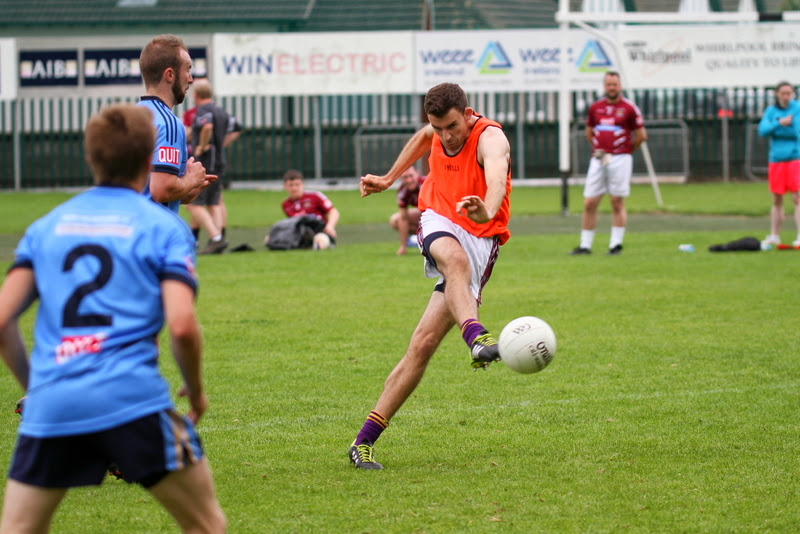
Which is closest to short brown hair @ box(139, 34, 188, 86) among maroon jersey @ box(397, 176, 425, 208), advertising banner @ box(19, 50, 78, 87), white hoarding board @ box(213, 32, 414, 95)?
maroon jersey @ box(397, 176, 425, 208)

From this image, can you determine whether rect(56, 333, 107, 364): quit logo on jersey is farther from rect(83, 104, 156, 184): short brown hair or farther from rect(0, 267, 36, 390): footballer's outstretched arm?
rect(83, 104, 156, 184): short brown hair

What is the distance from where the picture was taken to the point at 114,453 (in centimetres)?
320

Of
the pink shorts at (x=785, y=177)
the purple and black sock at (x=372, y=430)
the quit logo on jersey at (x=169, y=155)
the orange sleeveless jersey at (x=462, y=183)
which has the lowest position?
the purple and black sock at (x=372, y=430)

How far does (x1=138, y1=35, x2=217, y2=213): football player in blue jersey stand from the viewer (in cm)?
545

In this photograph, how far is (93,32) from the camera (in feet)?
108

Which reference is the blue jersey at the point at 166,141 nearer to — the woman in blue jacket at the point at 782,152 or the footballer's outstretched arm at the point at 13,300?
the footballer's outstretched arm at the point at 13,300

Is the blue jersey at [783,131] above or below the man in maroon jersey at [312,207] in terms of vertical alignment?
above

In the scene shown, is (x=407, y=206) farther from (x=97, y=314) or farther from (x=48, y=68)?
(x=48, y=68)

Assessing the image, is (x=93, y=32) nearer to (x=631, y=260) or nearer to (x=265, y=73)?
(x=265, y=73)

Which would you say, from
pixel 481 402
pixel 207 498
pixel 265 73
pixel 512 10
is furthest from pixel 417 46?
pixel 207 498

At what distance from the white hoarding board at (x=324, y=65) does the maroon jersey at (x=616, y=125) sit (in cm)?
1136

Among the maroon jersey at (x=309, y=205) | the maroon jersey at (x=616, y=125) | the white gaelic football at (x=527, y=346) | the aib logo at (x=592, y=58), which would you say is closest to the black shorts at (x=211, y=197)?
the maroon jersey at (x=309, y=205)

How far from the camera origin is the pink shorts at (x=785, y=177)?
1486cm

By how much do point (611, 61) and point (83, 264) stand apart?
23.9 metres
